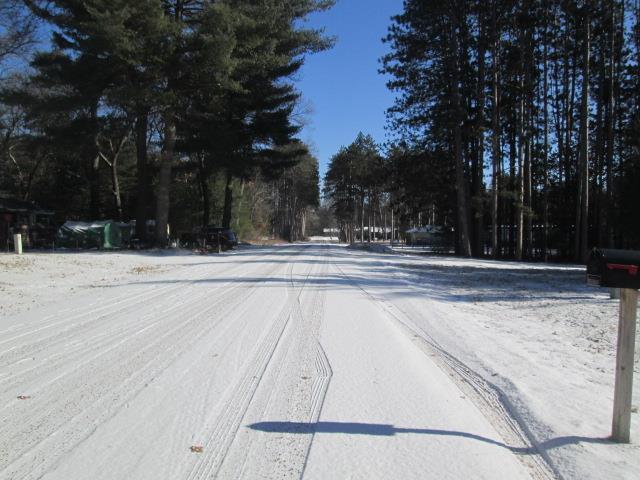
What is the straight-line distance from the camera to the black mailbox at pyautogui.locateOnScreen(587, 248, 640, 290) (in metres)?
3.46

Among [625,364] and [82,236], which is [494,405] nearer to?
[625,364]

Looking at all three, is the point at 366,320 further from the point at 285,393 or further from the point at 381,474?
the point at 381,474

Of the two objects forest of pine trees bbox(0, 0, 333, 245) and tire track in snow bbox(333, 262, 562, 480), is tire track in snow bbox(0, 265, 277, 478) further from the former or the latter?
forest of pine trees bbox(0, 0, 333, 245)

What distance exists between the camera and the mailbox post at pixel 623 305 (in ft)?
11.5

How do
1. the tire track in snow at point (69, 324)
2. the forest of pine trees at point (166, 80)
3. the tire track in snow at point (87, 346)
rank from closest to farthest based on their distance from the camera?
the tire track in snow at point (87, 346) → the tire track in snow at point (69, 324) → the forest of pine trees at point (166, 80)

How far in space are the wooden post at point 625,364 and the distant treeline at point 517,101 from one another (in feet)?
85.7

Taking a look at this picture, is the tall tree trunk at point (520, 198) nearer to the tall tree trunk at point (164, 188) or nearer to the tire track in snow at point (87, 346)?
the tall tree trunk at point (164, 188)

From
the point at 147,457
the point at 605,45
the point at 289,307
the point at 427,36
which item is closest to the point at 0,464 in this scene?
the point at 147,457

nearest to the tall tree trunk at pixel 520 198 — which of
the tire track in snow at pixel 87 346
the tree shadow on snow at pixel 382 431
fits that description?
the tire track in snow at pixel 87 346

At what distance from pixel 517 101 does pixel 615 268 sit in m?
33.8

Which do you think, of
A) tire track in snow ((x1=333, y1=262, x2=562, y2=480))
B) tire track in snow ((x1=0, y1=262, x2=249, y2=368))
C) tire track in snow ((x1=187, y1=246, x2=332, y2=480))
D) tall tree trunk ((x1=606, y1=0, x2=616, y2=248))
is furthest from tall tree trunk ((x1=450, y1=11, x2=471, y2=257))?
tire track in snow ((x1=187, y1=246, x2=332, y2=480))

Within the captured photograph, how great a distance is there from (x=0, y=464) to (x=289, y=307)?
6.63 metres

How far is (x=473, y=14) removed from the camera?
3269cm

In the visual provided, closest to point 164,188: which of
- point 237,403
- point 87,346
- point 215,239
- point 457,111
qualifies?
point 215,239
